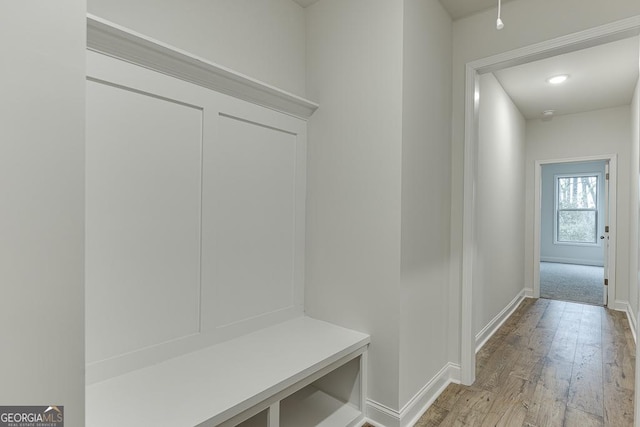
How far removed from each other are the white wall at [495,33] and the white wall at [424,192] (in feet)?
0.23

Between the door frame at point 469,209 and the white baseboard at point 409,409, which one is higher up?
the door frame at point 469,209

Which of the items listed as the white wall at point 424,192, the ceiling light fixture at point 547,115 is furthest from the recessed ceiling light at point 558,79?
the white wall at point 424,192

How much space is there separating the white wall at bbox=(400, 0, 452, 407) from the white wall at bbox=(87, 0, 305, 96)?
76cm

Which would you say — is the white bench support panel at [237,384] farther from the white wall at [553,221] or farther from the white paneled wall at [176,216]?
the white wall at [553,221]

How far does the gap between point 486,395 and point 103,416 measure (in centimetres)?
216

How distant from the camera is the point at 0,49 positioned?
0.65 m

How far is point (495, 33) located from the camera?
7.27 feet

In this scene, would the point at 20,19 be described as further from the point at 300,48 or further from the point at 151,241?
the point at 300,48

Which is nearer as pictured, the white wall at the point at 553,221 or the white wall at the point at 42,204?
the white wall at the point at 42,204

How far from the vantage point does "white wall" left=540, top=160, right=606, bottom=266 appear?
7.53m

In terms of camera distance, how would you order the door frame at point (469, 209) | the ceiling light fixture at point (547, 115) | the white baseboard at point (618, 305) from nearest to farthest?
1. the door frame at point (469, 209)
2. the white baseboard at point (618, 305)
3. the ceiling light fixture at point (547, 115)

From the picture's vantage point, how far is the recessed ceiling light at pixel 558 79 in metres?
3.40

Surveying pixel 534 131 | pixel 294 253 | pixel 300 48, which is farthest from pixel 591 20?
pixel 534 131

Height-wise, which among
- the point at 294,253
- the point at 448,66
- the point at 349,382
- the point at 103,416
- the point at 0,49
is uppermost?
the point at 448,66
